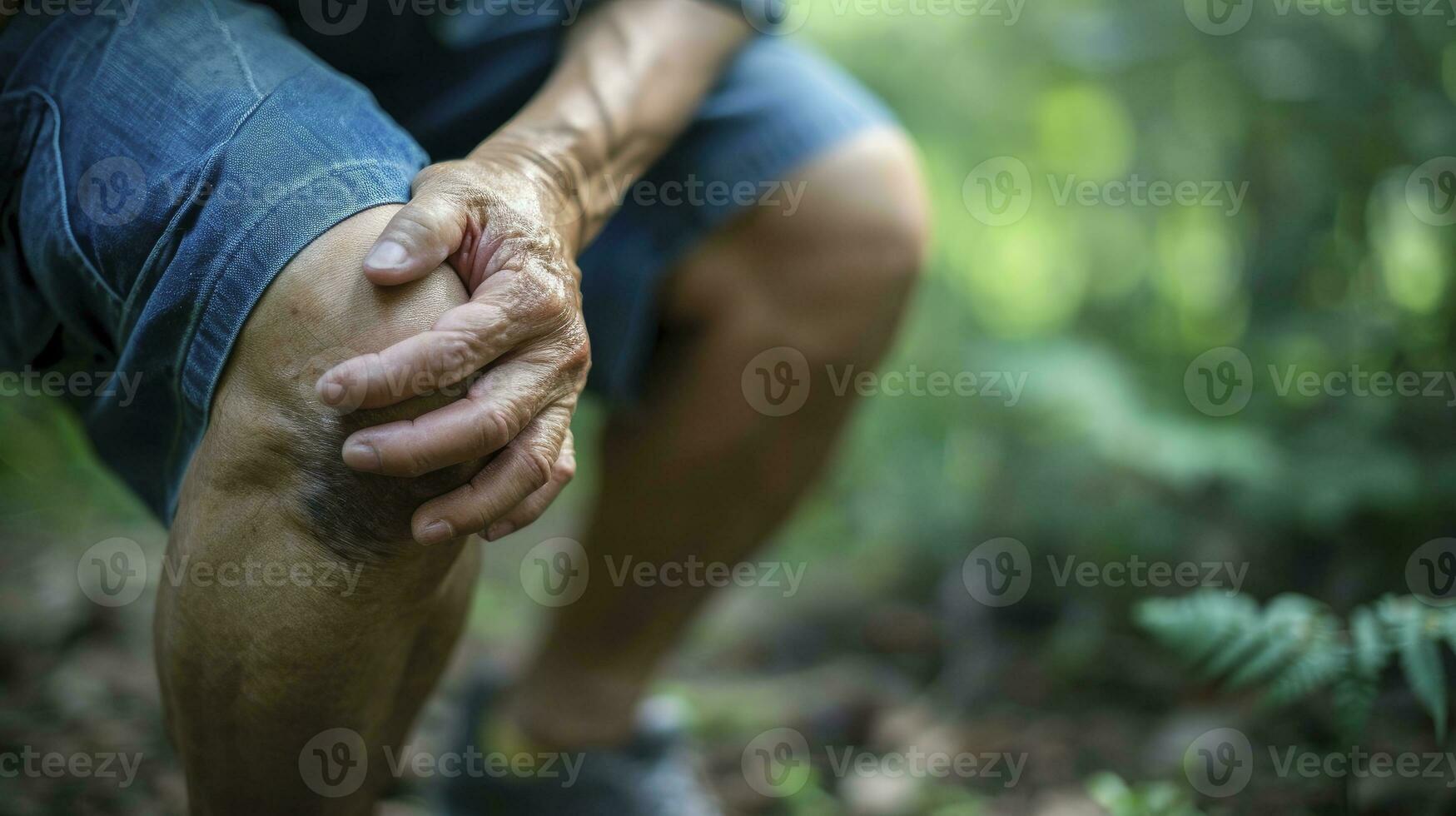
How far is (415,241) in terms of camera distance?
0.90m

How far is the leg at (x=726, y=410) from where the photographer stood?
5.40ft

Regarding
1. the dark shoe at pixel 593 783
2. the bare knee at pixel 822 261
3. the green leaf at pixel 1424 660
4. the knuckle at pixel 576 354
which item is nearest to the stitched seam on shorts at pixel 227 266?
the knuckle at pixel 576 354

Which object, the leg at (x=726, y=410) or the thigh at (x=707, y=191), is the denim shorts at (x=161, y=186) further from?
the leg at (x=726, y=410)

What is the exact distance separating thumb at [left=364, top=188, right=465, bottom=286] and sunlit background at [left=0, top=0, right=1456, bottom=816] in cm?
119

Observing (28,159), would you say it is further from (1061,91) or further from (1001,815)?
(1061,91)

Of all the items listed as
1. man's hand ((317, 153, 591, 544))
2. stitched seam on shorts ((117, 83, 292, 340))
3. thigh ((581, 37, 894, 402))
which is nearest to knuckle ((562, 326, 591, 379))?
man's hand ((317, 153, 591, 544))

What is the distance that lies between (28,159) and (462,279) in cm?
50

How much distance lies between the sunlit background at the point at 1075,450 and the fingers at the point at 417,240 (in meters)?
1.19

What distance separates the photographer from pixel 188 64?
102cm

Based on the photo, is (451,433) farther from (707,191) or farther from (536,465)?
(707,191)

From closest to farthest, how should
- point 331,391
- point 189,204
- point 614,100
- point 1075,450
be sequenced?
point 331,391 → point 189,204 → point 614,100 → point 1075,450

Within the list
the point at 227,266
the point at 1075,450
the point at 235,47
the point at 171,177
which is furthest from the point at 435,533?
the point at 1075,450

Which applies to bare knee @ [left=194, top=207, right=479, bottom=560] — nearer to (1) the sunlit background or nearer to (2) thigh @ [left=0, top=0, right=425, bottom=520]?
(2) thigh @ [left=0, top=0, right=425, bottom=520]

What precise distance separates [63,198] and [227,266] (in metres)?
0.22
